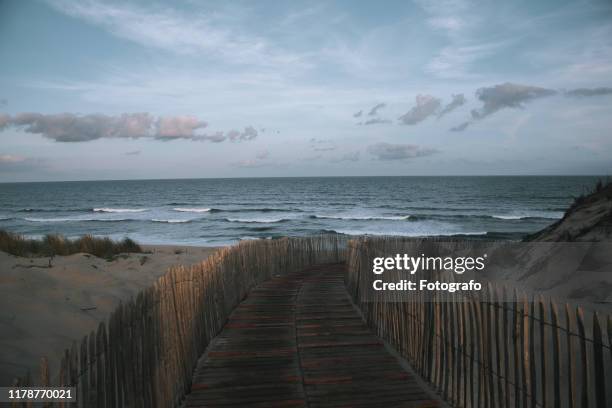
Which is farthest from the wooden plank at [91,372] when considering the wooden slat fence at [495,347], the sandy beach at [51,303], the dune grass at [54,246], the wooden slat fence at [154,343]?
the dune grass at [54,246]

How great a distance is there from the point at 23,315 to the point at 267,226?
34027 millimetres

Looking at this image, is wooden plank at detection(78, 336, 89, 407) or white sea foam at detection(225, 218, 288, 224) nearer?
wooden plank at detection(78, 336, 89, 407)

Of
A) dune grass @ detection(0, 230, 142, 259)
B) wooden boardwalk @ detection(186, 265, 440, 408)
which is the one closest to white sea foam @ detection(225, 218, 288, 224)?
dune grass @ detection(0, 230, 142, 259)

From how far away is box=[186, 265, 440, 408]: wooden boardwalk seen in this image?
4.49 meters

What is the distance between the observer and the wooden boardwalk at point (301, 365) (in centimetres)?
449

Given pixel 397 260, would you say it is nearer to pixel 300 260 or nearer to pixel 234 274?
pixel 234 274

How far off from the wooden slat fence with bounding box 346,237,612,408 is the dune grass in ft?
36.8

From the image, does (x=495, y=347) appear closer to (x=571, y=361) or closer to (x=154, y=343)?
(x=571, y=361)

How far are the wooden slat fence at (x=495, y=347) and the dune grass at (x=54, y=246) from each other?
36.8ft

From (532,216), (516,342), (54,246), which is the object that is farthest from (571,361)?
(532,216)

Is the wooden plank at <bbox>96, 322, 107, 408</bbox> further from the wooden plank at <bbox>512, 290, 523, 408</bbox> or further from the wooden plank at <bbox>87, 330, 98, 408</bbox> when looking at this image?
the wooden plank at <bbox>512, 290, 523, 408</bbox>

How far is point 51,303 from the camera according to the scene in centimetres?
697

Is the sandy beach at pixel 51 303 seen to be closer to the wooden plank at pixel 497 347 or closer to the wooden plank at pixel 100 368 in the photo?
the wooden plank at pixel 100 368

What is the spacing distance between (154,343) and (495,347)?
323 cm
